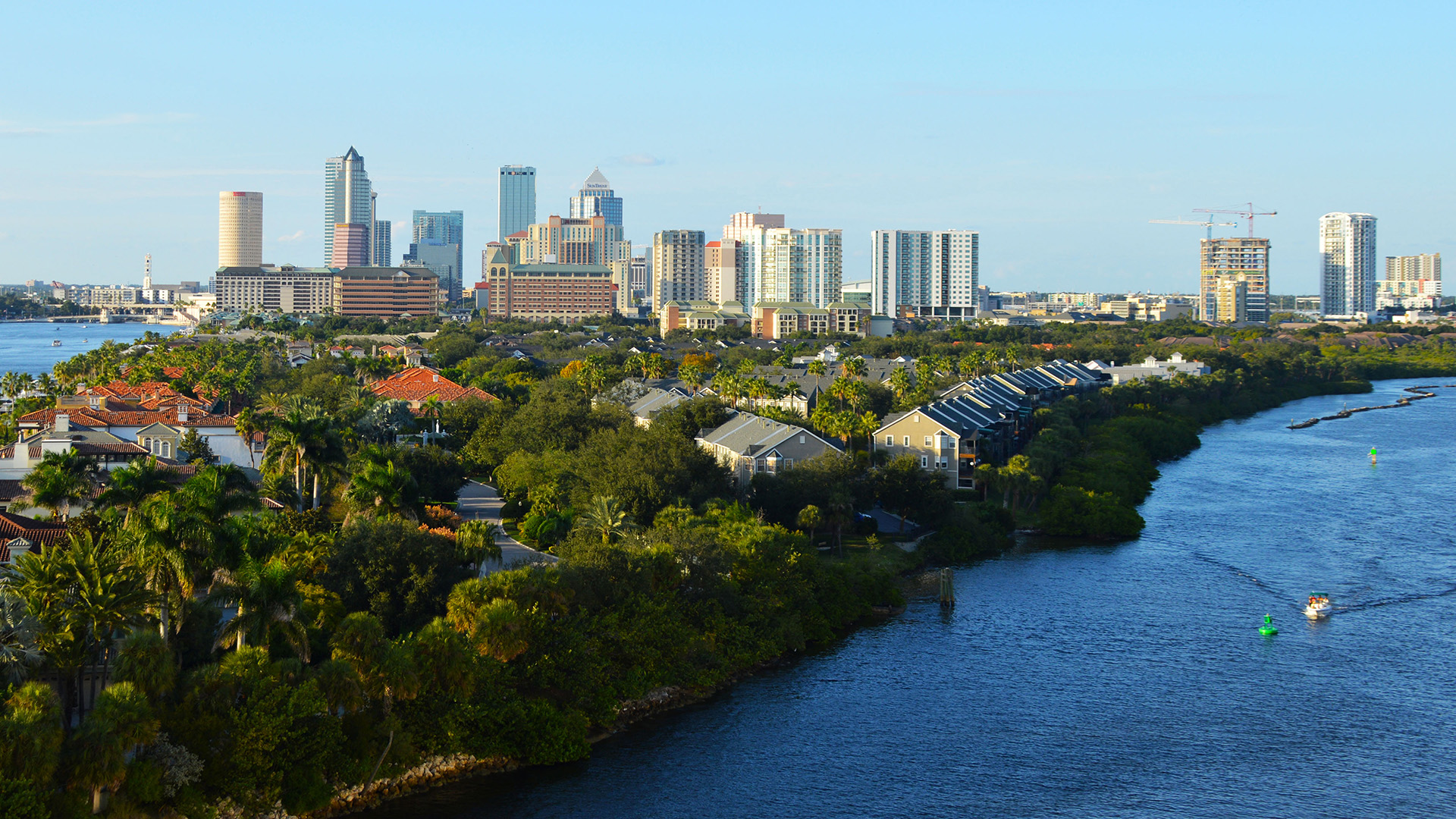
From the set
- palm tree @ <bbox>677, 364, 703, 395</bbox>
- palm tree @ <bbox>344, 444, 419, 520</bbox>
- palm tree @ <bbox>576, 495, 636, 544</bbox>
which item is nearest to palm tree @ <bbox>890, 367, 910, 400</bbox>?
palm tree @ <bbox>677, 364, 703, 395</bbox>

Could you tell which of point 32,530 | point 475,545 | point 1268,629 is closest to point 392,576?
point 475,545

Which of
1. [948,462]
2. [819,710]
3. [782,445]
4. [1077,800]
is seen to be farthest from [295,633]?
[948,462]

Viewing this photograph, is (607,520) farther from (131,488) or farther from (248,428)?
(248,428)

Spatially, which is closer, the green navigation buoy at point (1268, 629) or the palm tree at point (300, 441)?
the green navigation buoy at point (1268, 629)

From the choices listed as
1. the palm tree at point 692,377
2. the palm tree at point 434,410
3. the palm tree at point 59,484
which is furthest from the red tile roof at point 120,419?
the palm tree at point 692,377

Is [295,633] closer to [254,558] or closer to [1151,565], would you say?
[254,558]

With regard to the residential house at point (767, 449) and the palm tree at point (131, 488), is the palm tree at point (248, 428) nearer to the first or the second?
the residential house at point (767, 449)

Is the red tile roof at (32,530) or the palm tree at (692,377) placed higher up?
the palm tree at (692,377)
